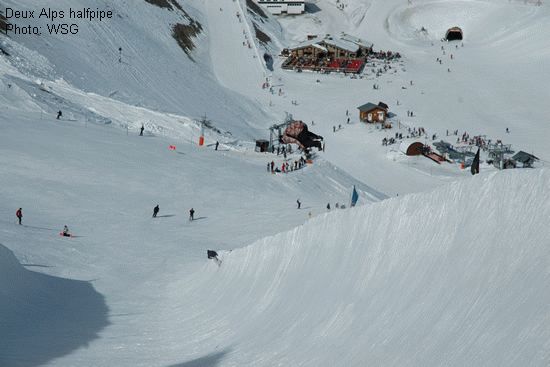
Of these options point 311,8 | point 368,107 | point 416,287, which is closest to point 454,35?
point 311,8

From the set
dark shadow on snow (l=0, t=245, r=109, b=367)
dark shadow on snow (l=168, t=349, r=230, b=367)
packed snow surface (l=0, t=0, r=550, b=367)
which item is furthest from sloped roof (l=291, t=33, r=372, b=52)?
dark shadow on snow (l=168, t=349, r=230, b=367)

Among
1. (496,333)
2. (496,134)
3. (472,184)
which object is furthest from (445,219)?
(496,134)

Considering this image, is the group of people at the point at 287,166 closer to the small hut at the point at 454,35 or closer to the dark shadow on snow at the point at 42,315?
the dark shadow on snow at the point at 42,315

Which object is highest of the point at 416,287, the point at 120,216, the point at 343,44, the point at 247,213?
the point at 343,44

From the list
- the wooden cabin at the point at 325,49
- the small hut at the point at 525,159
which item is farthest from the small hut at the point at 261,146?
the wooden cabin at the point at 325,49

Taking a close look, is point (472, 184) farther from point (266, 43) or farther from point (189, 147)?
point (266, 43)

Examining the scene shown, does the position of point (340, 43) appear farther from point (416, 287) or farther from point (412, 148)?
point (416, 287)

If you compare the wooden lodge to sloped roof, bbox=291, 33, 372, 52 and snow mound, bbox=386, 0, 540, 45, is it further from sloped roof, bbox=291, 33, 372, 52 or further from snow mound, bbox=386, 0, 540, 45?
snow mound, bbox=386, 0, 540, 45
